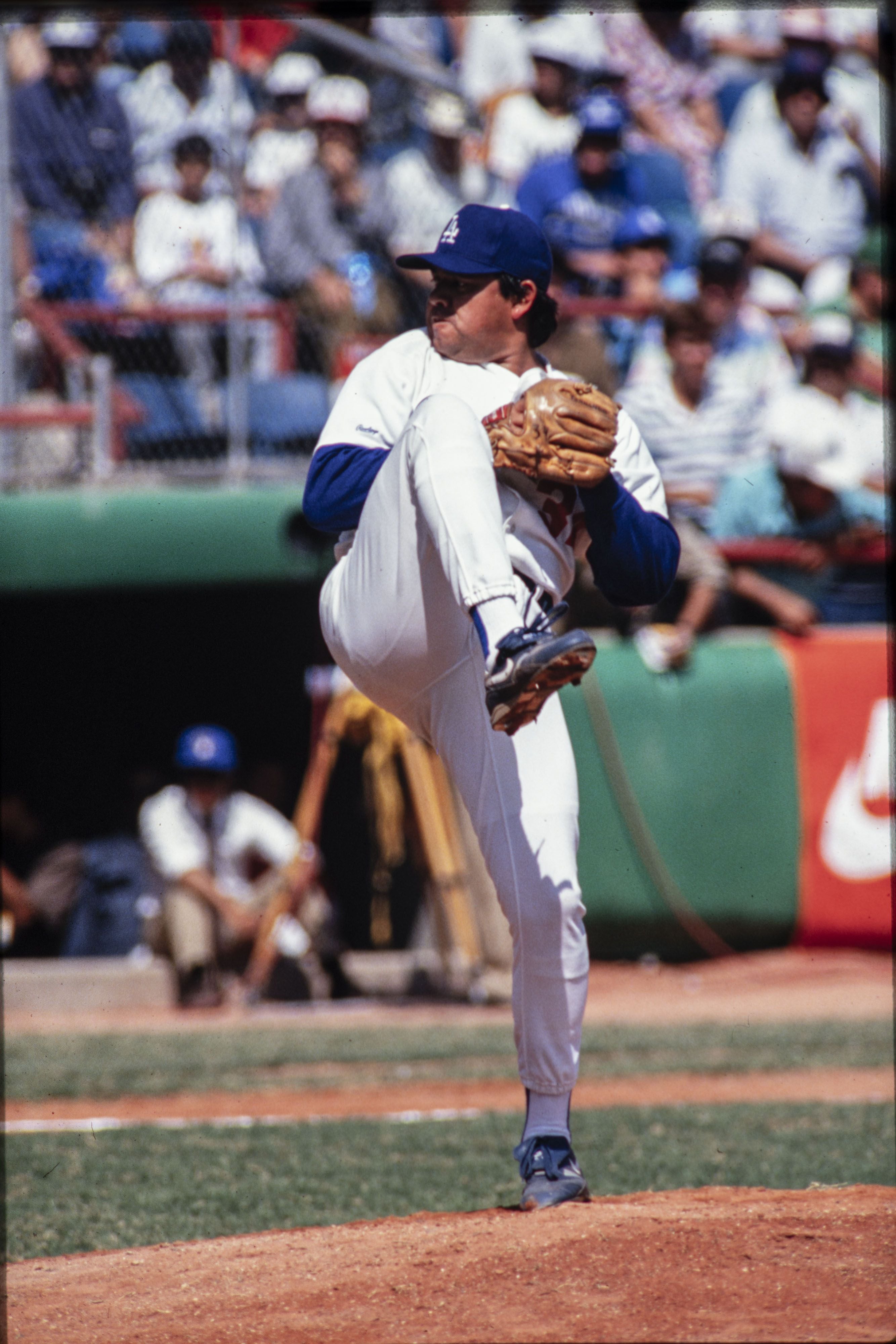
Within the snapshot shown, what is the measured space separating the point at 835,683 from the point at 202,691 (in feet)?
12.0

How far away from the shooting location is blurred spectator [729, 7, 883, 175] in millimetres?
9938

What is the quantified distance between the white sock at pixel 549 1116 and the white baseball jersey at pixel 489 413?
93 centimetres

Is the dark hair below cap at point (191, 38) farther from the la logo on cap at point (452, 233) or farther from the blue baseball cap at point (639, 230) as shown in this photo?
the la logo on cap at point (452, 233)

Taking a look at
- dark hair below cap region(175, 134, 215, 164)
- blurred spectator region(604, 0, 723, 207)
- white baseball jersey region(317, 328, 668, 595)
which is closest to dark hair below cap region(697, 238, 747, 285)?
blurred spectator region(604, 0, 723, 207)

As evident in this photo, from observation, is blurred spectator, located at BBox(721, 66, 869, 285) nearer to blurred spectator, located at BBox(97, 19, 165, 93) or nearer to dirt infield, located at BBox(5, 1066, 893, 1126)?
blurred spectator, located at BBox(97, 19, 165, 93)

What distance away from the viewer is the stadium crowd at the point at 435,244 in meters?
7.70

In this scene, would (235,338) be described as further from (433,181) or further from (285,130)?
(285,130)

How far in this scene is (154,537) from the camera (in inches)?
306

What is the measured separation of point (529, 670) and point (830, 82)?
903 centimetres

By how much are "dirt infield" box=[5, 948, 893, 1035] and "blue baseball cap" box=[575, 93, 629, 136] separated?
4.23 m

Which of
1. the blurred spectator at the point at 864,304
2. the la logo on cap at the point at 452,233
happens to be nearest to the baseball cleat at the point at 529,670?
the la logo on cap at the point at 452,233

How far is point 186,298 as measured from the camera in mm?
7742

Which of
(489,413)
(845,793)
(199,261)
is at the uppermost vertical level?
(199,261)

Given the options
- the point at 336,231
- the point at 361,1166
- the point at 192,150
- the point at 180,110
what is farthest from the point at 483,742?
the point at 180,110
